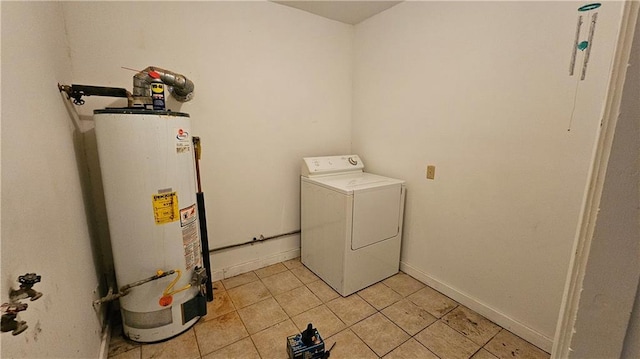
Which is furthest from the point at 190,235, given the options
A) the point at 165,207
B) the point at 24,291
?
the point at 24,291

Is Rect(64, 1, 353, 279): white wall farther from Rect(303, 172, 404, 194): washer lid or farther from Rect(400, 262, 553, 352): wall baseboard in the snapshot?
Rect(400, 262, 553, 352): wall baseboard

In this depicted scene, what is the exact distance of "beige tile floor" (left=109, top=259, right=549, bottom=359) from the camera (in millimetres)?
1546

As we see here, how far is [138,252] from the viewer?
1.47m

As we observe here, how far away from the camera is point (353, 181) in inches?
86.9

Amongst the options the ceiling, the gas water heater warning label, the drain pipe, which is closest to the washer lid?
the gas water heater warning label

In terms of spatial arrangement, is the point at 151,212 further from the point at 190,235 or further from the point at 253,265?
the point at 253,265

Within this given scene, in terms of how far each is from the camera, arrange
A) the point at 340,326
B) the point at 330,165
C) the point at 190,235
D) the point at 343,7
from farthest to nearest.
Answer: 1. the point at 330,165
2. the point at 343,7
3. the point at 340,326
4. the point at 190,235

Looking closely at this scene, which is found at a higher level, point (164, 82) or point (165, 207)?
point (164, 82)

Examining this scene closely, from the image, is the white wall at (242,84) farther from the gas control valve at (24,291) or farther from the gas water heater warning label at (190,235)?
the gas control valve at (24,291)

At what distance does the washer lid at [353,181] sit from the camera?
1974 mm

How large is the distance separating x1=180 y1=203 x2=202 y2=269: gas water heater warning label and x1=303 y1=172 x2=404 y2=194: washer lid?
3.27ft

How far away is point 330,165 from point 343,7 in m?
1.39

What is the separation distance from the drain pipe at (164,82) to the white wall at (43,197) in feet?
1.09

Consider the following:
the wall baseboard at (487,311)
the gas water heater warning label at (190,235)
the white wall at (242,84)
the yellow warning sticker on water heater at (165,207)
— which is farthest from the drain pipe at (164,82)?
the wall baseboard at (487,311)
